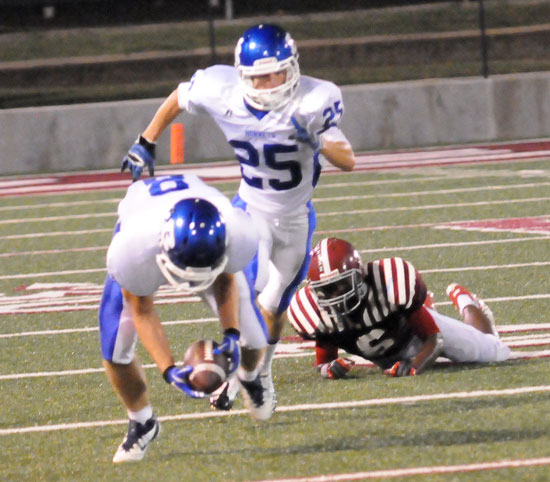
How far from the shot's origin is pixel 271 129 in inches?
223

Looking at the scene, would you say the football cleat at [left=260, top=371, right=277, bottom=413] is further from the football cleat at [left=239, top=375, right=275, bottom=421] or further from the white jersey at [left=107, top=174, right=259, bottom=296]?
the white jersey at [left=107, top=174, right=259, bottom=296]

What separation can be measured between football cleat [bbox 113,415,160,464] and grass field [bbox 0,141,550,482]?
0.05 meters

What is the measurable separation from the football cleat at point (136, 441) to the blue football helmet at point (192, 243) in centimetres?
79

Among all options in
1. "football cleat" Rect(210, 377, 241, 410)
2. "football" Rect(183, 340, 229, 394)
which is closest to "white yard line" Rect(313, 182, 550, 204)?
"football cleat" Rect(210, 377, 241, 410)

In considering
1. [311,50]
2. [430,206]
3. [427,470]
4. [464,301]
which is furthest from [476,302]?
[311,50]

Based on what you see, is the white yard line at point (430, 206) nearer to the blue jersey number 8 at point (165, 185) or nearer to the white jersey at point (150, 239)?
the blue jersey number 8 at point (165, 185)

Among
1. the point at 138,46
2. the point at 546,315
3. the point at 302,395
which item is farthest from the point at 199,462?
the point at 138,46

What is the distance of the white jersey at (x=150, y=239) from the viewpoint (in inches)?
173

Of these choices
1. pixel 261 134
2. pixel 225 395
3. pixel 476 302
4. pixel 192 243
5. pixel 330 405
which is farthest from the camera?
pixel 476 302

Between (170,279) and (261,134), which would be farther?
(261,134)

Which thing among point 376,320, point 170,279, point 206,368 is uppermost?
point 170,279

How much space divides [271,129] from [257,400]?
3.87ft

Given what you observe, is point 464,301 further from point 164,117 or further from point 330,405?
point 164,117

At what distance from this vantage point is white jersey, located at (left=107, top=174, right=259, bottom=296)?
4.39 m
